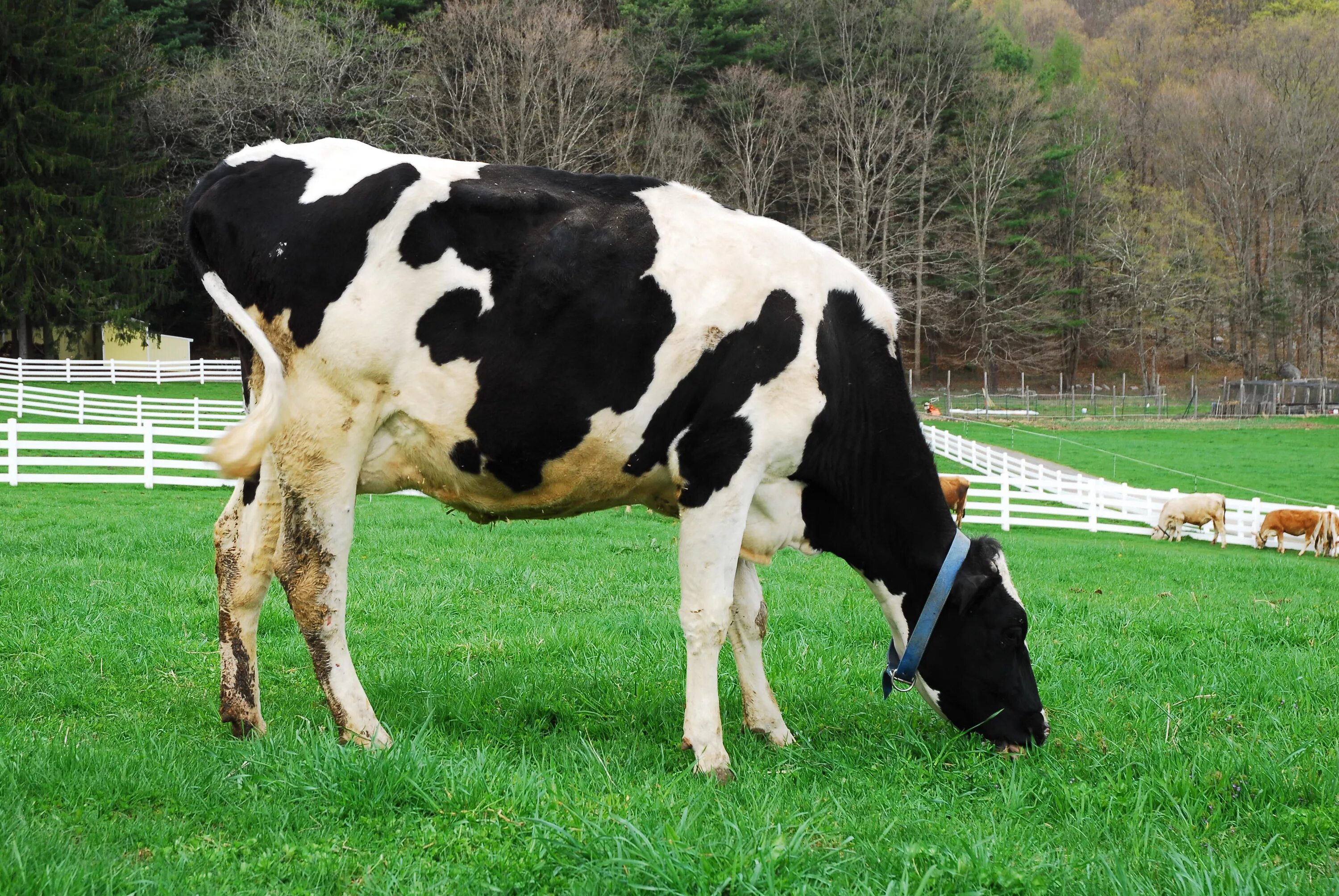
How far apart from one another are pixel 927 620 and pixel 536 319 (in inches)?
86.0

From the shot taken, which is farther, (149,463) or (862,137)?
(862,137)

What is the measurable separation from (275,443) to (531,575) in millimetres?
4519

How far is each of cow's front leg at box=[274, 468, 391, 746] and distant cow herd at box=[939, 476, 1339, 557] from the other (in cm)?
1655

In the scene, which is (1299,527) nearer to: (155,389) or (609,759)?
(609,759)

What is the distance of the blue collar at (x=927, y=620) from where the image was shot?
480cm

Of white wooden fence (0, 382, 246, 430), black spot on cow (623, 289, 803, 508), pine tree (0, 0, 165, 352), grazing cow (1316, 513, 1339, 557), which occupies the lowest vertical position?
grazing cow (1316, 513, 1339, 557)

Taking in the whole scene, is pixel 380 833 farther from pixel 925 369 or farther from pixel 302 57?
pixel 925 369

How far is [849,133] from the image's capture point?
5269 centimetres

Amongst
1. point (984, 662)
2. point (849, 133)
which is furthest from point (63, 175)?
point (984, 662)

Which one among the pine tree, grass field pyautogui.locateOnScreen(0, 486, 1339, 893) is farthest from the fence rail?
the pine tree

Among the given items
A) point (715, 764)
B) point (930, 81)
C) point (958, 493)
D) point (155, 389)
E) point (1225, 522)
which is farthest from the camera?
point (930, 81)

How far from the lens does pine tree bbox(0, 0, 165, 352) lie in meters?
38.9

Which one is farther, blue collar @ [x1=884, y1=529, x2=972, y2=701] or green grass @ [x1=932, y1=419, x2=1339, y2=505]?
green grass @ [x1=932, y1=419, x2=1339, y2=505]

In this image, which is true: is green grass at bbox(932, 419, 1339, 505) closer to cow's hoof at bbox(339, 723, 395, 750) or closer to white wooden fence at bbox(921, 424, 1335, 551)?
white wooden fence at bbox(921, 424, 1335, 551)
